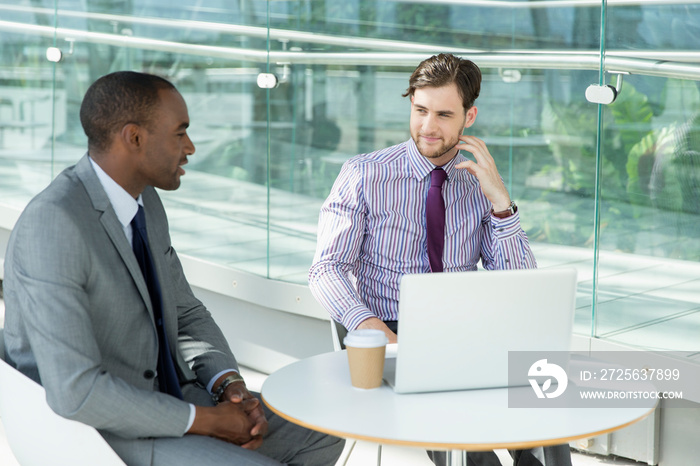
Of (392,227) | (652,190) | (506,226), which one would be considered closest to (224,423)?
(392,227)

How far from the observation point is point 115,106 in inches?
70.9

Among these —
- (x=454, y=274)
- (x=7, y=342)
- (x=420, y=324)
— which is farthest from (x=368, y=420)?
(x=7, y=342)

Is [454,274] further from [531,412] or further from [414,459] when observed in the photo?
[414,459]

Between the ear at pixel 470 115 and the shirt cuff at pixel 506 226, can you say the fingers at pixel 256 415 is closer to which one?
the shirt cuff at pixel 506 226

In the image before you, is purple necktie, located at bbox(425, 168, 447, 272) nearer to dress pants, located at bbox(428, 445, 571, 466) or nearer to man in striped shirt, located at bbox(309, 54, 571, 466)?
man in striped shirt, located at bbox(309, 54, 571, 466)

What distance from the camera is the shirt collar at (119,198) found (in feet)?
6.03

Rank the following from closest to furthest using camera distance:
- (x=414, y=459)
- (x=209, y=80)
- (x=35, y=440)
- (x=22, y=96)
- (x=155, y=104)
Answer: (x=35, y=440)
(x=155, y=104)
(x=414, y=459)
(x=209, y=80)
(x=22, y=96)

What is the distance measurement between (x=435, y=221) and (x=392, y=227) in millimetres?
130

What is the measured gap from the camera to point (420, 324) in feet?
5.06

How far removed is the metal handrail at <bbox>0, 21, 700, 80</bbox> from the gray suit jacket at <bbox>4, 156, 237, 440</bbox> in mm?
1897

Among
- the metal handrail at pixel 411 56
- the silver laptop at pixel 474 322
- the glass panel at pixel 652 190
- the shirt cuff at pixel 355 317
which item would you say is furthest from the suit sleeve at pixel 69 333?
the metal handrail at pixel 411 56

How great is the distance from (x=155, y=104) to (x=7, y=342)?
0.60m

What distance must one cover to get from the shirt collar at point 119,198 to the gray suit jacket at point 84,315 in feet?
0.12

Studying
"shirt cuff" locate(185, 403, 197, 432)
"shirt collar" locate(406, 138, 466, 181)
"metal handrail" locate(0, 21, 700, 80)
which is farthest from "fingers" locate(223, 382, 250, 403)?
"metal handrail" locate(0, 21, 700, 80)
